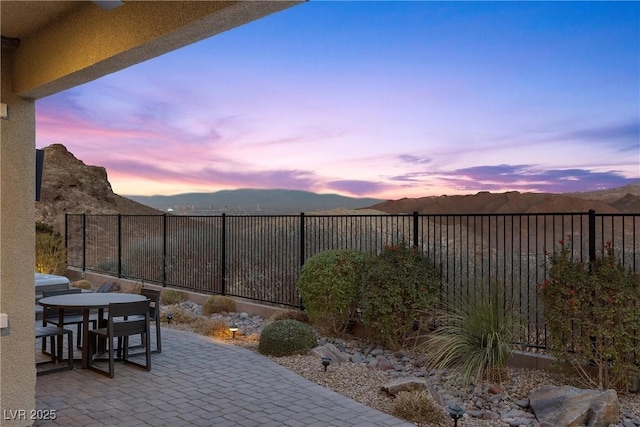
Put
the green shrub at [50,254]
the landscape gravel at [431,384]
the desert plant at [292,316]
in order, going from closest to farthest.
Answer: the landscape gravel at [431,384], the desert plant at [292,316], the green shrub at [50,254]

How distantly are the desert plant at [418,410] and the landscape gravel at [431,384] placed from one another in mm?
51

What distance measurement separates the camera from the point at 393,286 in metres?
7.24

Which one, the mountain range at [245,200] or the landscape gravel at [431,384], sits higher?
the mountain range at [245,200]

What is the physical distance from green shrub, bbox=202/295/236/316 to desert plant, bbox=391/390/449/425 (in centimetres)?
634

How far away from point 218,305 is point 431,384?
235 inches

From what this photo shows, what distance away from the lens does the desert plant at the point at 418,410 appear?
4699 millimetres

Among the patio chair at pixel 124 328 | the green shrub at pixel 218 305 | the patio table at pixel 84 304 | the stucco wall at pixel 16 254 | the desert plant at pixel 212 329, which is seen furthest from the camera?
the green shrub at pixel 218 305

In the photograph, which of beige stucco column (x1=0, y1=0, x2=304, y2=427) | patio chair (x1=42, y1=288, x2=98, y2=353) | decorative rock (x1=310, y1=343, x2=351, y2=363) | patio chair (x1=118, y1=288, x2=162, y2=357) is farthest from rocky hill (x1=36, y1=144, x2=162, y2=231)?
beige stucco column (x1=0, y1=0, x2=304, y2=427)

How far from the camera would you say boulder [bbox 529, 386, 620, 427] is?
4.75 meters

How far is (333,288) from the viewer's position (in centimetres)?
805

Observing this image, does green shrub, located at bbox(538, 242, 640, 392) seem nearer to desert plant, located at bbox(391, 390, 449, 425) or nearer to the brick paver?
desert plant, located at bbox(391, 390, 449, 425)

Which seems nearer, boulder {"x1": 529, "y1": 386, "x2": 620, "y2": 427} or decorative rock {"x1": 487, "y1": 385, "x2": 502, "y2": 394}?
boulder {"x1": 529, "y1": 386, "x2": 620, "y2": 427}

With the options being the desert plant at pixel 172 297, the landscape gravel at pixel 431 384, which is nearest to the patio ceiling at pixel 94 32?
the landscape gravel at pixel 431 384

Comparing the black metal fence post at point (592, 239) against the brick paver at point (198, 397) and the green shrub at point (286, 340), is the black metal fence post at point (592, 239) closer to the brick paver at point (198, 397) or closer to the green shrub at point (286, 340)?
the brick paver at point (198, 397)
